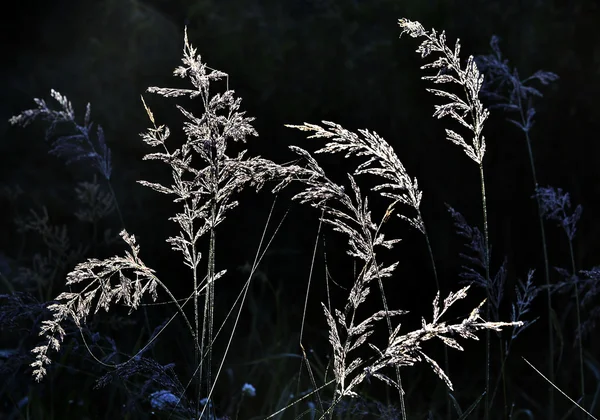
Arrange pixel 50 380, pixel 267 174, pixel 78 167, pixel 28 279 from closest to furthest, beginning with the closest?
pixel 267 174 < pixel 50 380 < pixel 28 279 < pixel 78 167

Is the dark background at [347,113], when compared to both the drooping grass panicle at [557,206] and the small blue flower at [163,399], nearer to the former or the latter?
the drooping grass panicle at [557,206]

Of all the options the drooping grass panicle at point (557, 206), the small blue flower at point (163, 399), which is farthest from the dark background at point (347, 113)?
the small blue flower at point (163, 399)

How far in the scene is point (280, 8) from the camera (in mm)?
3117

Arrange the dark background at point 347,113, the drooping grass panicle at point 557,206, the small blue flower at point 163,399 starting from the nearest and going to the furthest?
the small blue flower at point 163,399, the drooping grass panicle at point 557,206, the dark background at point 347,113

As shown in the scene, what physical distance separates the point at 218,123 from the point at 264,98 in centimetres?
152

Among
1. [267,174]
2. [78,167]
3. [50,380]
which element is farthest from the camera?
[78,167]

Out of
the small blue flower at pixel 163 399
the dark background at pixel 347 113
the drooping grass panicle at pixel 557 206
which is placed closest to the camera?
the small blue flower at pixel 163 399

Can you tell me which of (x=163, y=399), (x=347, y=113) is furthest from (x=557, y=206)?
(x=163, y=399)

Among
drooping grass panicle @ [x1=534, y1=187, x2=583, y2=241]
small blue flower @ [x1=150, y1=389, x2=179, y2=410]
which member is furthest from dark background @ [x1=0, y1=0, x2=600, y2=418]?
small blue flower @ [x1=150, y1=389, x2=179, y2=410]

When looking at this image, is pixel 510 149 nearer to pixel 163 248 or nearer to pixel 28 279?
pixel 163 248

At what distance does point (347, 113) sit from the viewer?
3074mm

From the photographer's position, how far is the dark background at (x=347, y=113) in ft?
10.0

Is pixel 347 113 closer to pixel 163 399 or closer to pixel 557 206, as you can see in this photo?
pixel 557 206

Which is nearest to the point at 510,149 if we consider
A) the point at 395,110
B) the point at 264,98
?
the point at 395,110
